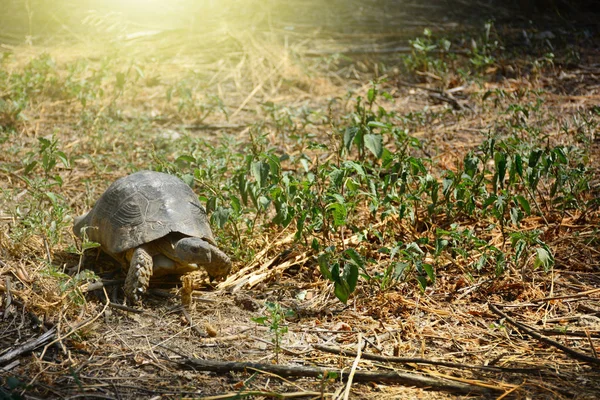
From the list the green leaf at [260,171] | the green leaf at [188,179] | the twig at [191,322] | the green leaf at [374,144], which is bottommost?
the twig at [191,322]

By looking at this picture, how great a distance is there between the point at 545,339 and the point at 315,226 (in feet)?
4.72

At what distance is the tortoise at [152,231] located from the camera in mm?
3703

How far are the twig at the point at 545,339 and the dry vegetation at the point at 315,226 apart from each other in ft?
0.05

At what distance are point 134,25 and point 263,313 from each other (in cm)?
568

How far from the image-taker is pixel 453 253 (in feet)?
13.4

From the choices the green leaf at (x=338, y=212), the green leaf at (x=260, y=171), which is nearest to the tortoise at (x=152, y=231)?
the green leaf at (x=260, y=171)

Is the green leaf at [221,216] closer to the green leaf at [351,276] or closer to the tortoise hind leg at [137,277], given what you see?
the tortoise hind leg at [137,277]

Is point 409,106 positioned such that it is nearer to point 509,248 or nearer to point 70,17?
point 509,248

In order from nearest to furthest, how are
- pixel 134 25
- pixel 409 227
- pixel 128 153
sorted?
pixel 409 227, pixel 128 153, pixel 134 25

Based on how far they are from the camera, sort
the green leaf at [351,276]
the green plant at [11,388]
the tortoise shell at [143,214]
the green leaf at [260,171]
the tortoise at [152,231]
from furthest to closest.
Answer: the green leaf at [260,171]
the tortoise shell at [143,214]
the tortoise at [152,231]
the green leaf at [351,276]
the green plant at [11,388]

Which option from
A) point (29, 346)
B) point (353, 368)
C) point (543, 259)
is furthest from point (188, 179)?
point (543, 259)

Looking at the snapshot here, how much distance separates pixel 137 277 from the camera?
12.0 ft

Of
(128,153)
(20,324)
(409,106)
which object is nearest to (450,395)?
(20,324)

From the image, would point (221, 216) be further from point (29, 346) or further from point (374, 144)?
point (29, 346)
